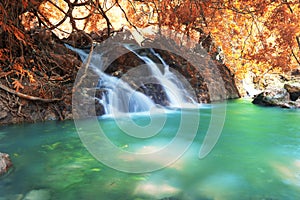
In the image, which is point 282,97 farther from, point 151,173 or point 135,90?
point 151,173

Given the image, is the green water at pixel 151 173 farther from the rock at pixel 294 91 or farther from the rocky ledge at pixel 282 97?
the rock at pixel 294 91

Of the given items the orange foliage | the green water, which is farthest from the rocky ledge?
the green water

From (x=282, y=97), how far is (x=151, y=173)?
800 centimetres

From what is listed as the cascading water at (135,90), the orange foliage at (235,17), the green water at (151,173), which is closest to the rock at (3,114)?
the green water at (151,173)

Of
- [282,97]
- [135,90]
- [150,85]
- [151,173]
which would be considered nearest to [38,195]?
[151,173]

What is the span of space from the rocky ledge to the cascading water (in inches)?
106

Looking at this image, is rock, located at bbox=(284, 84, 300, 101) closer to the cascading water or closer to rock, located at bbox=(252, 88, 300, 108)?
rock, located at bbox=(252, 88, 300, 108)

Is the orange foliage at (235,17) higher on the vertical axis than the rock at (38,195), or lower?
higher

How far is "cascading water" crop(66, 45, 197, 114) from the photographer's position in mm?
6090

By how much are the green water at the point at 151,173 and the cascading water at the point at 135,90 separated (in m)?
1.57

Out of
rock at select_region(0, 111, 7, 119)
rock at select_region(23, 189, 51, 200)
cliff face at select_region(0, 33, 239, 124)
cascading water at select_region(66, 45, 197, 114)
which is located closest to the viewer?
rock at select_region(23, 189, 51, 200)

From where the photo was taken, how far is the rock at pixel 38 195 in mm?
2135

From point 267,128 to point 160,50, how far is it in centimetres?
583

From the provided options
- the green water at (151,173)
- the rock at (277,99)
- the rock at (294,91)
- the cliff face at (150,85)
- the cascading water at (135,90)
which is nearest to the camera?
the green water at (151,173)
